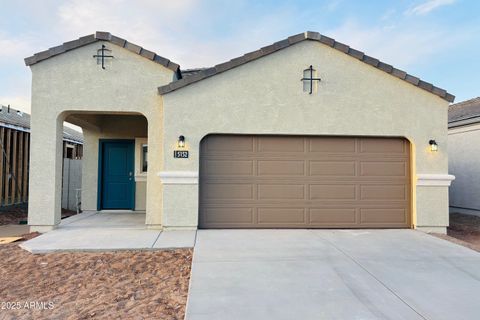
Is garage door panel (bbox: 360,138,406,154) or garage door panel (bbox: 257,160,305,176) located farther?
garage door panel (bbox: 360,138,406,154)

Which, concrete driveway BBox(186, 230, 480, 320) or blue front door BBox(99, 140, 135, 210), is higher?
blue front door BBox(99, 140, 135, 210)

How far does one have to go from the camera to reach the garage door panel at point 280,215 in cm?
752

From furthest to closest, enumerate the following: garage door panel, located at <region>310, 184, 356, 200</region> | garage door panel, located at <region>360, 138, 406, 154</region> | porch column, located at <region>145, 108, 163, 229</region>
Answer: garage door panel, located at <region>360, 138, 406, 154</region>, garage door panel, located at <region>310, 184, 356, 200</region>, porch column, located at <region>145, 108, 163, 229</region>

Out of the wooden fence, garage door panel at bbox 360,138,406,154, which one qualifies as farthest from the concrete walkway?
garage door panel at bbox 360,138,406,154

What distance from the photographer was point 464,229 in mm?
→ 9320

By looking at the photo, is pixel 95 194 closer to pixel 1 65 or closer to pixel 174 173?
pixel 174 173

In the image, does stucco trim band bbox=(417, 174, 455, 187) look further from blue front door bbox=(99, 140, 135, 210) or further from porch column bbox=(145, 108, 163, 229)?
blue front door bbox=(99, 140, 135, 210)

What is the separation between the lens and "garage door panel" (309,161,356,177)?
7.65 meters

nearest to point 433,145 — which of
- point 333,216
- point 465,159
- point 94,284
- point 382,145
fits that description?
point 382,145

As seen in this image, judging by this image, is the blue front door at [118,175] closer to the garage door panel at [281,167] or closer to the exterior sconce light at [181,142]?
the exterior sconce light at [181,142]

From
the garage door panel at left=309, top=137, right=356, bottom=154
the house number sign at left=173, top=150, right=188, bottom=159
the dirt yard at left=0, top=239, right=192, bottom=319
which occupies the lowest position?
the dirt yard at left=0, top=239, right=192, bottom=319

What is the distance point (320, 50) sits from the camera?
7.54m

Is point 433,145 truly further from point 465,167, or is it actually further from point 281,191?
point 465,167

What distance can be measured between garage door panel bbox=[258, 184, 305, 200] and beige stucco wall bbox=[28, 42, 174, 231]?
8.15 feet
